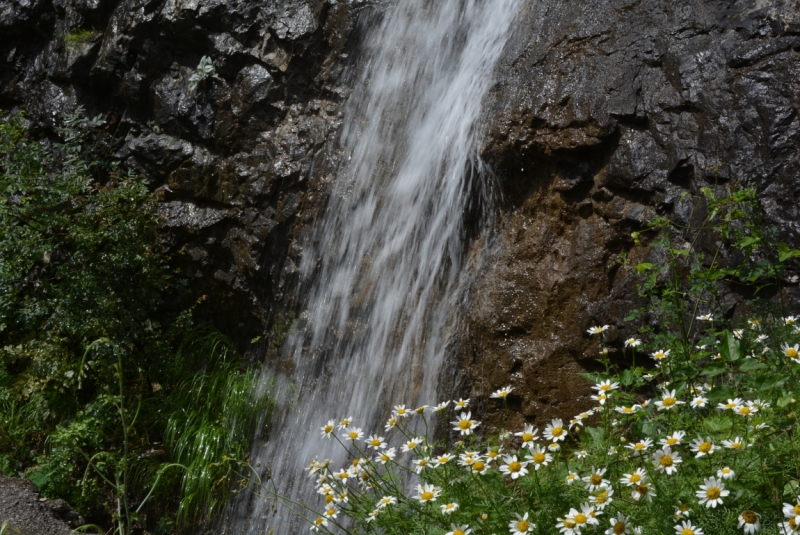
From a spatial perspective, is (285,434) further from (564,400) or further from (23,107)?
(23,107)

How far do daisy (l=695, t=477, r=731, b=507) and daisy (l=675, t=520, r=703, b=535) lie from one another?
0.21ft

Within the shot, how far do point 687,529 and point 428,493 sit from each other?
2.38ft

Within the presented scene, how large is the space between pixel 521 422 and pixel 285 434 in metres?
1.82

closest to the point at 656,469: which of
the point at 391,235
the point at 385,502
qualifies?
the point at 385,502

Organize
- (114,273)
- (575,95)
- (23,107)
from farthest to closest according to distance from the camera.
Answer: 1. (23,107)
2. (114,273)
3. (575,95)

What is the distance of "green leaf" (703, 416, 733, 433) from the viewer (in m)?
2.10

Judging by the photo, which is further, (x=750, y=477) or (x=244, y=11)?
(x=244, y=11)

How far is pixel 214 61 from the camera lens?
599 centimetres

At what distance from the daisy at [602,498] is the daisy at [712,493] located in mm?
214

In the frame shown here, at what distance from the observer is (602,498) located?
194 cm

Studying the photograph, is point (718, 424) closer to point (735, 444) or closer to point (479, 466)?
point (735, 444)

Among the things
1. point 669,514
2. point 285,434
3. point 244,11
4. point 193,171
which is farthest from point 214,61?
point 669,514

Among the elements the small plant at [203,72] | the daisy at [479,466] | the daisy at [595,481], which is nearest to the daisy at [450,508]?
the daisy at [479,466]

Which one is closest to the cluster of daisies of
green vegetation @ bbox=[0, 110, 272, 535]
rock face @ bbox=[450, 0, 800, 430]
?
rock face @ bbox=[450, 0, 800, 430]
